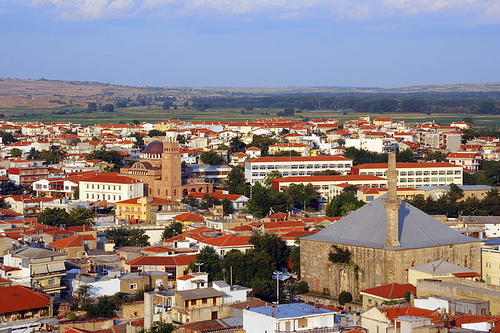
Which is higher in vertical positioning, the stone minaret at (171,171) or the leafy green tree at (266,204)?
the stone minaret at (171,171)

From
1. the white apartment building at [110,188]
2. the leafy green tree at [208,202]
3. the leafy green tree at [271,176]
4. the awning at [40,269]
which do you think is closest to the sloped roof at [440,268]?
the awning at [40,269]

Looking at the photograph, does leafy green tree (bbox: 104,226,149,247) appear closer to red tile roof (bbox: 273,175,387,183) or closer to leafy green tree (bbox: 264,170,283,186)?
red tile roof (bbox: 273,175,387,183)

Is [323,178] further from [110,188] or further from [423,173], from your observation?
[110,188]

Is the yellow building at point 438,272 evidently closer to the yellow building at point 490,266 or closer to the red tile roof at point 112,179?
the yellow building at point 490,266

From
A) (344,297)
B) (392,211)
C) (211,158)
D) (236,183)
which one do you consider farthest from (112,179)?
(392,211)

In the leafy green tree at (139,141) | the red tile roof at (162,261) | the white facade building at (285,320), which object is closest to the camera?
the white facade building at (285,320)

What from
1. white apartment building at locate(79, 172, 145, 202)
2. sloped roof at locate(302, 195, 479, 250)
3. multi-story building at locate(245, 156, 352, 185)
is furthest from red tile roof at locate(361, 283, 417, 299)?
multi-story building at locate(245, 156, 352, 185)

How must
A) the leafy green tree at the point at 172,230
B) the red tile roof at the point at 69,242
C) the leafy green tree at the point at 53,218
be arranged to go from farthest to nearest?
1. the leafy green tree at the point at 53,218
2. the leafy green tree at the point at 172,230
3. the red tile roof at the point at 69,242

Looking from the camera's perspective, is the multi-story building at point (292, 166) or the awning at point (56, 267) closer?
the awning at point (56, 267)

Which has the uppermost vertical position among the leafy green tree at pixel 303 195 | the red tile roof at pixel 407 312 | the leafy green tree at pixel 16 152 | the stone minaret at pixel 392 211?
the stone minaret at pixel 392 211
